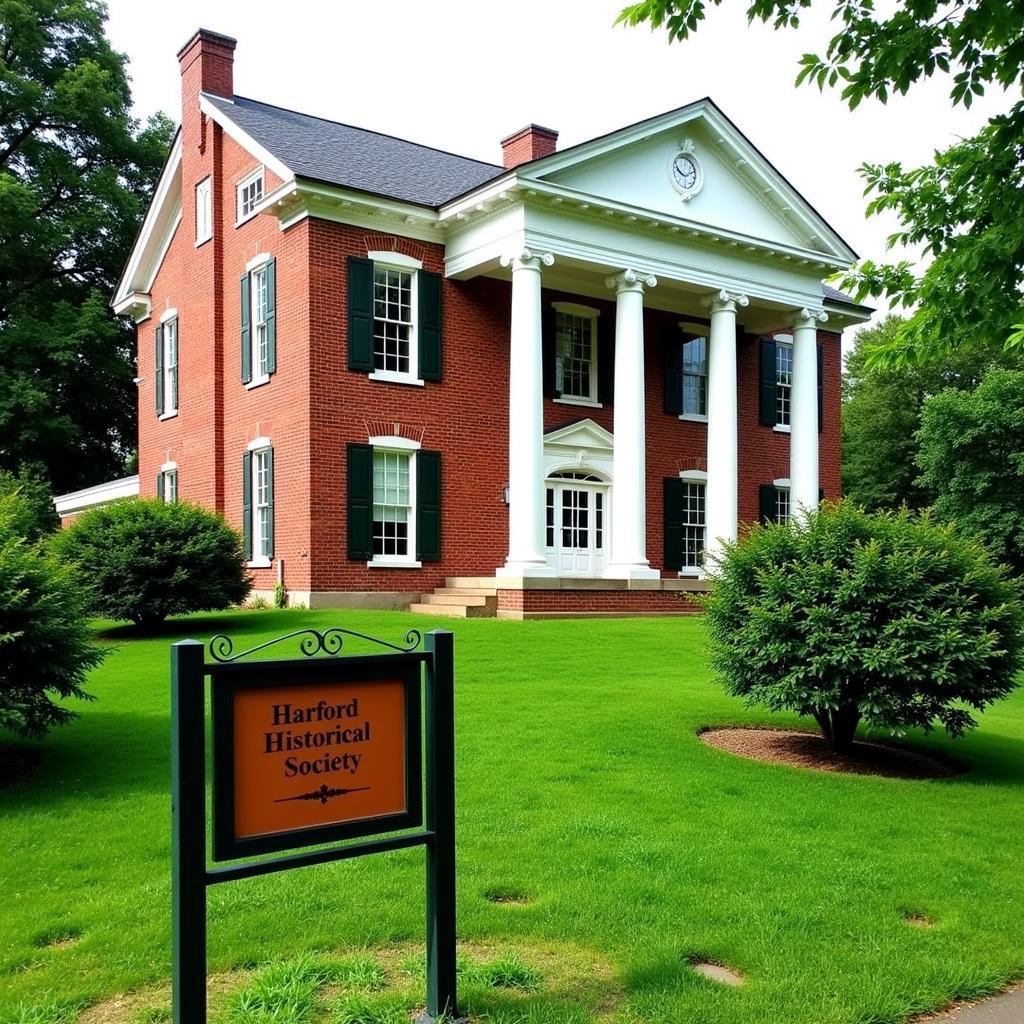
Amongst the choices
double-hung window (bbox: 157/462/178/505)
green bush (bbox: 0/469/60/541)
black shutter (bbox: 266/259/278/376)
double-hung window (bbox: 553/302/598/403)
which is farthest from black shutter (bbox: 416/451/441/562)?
green bush (bbox: 0/469/60/541)

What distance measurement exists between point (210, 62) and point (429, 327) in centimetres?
868

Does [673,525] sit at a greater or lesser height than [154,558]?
greater

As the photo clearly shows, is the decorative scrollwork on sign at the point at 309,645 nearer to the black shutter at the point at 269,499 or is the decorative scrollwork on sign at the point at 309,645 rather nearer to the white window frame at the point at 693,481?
the black shutter at the point at 269,499

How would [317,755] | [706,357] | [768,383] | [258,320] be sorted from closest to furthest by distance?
[317,755] → [258,320] → [706,357] → [768,383]

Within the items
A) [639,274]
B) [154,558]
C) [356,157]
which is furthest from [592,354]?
[154,558]

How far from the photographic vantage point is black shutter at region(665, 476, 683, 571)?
2469 cm

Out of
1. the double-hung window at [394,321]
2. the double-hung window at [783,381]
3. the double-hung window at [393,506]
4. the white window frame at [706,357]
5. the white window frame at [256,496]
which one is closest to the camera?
the double-hung window at [393,506]

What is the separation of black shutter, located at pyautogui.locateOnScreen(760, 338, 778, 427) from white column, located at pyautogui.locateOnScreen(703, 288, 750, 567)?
13.4 feet

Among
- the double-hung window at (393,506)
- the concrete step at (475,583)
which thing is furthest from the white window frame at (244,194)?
the concrete step at (475,583)

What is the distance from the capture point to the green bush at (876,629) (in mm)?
8359

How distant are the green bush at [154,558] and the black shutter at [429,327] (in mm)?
5750

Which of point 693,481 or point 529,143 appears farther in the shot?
point 693,481

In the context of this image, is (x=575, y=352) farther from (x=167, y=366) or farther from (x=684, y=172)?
(x=167, y=366)

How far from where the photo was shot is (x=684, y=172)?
22922 mm
